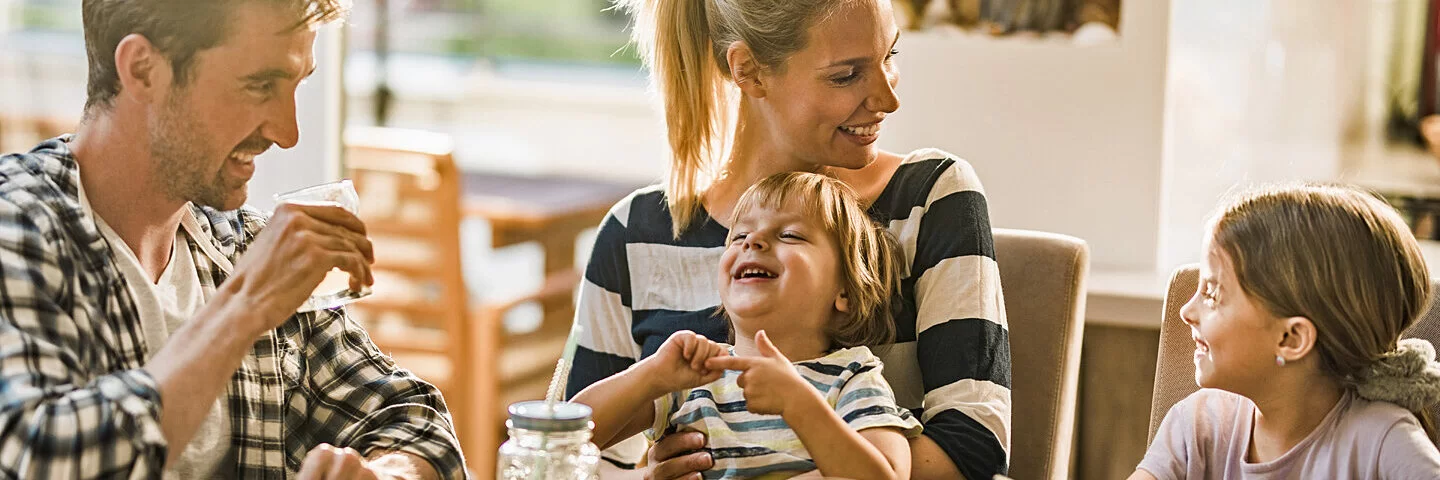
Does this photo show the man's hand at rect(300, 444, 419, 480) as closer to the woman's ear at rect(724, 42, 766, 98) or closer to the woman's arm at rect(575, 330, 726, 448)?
the woman's arm at rect(575, 330, 726, 448)

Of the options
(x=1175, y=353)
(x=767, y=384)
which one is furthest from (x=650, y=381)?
(x=1175, y=353)

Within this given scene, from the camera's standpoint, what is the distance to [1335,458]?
1.60m

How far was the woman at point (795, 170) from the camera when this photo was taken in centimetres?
168

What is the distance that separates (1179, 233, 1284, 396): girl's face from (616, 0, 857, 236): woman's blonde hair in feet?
2.01

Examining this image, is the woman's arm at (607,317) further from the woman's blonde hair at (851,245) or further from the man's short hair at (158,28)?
the man's short hair at (158,28)

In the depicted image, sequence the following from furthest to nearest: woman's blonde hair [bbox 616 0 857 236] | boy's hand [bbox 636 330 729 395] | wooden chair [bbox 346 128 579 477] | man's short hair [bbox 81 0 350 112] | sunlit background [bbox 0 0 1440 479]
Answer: wooden chair [bbox 346 128 579 477] → sunlit background [bbox 0 0 1440 479] → woman's blonde hair [bbox 616 0 857 236] → boy's hand [bbox 636 330 729 395] → man's short hair [bbox 81 0 350 112]

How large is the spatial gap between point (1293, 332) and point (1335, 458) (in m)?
0.14

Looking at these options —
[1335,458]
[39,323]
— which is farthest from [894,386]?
[39,323]

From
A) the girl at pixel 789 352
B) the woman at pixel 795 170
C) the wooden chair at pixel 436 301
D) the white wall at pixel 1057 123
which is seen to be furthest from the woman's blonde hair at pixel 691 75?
the wooden chair at pixel 436 301

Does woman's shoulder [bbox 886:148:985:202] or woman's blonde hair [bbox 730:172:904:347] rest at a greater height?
woman's shoulder [bbox 886:148:985:202]

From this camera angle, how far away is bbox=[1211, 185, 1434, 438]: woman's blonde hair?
1.58m

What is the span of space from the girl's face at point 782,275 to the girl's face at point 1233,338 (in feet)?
1.35

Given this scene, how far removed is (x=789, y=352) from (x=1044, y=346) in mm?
375

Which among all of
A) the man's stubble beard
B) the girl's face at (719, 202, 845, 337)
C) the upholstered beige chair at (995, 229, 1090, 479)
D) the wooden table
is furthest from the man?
the wooden table
